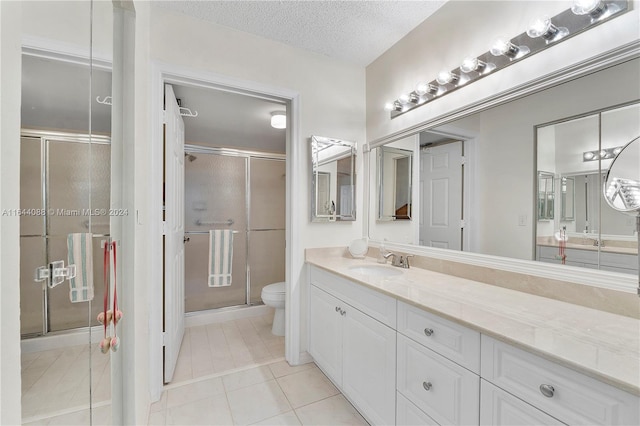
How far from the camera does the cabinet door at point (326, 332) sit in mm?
1702

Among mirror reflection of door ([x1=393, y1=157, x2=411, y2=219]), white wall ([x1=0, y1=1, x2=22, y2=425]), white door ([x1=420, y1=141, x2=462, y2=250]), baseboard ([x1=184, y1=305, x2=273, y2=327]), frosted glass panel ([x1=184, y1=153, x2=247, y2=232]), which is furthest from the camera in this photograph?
frosted glass panel ([x1=184, y1=153, x2=247, y2=232])

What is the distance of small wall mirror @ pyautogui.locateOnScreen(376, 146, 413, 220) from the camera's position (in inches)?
80.0

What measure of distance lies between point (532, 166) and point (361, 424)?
1598mm

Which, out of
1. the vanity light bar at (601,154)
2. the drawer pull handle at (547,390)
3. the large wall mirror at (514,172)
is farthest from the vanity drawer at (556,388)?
the vanity light bar at (601,154)

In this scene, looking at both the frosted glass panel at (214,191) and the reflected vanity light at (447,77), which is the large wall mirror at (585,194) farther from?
the frosted glass panel at (214,191)

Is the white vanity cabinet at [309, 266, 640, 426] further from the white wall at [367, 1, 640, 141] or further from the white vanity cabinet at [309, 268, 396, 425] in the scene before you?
the white wall at [367, 1, 640, 141]

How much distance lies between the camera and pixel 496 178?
142cm

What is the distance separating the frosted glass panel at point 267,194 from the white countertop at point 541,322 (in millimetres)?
2338

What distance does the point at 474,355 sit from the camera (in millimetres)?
913

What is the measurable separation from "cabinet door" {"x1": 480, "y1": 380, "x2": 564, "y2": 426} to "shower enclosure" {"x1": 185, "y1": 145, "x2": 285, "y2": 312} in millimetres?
2796

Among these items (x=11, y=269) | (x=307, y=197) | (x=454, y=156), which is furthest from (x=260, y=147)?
(x=11, y=269)

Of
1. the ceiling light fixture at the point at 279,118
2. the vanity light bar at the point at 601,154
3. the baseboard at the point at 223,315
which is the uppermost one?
the ceiling light fixture at the point at 279,118

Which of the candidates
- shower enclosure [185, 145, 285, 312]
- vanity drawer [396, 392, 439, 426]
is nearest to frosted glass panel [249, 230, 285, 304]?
shower enclosure [185, 145, 285, 312]

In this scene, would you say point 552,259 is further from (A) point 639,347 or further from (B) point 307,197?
(B) point 307,197
